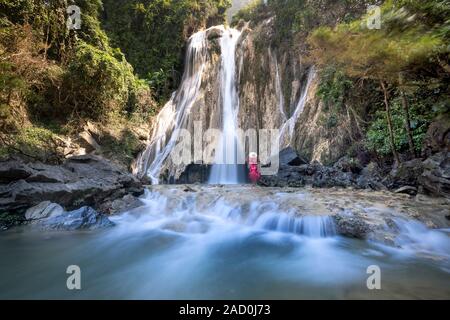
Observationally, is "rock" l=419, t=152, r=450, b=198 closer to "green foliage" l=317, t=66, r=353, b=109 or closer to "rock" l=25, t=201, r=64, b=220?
"green foliage" l=317, t=66, r=353, b=109

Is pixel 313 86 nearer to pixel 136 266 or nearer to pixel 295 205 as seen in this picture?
pixel 295 205

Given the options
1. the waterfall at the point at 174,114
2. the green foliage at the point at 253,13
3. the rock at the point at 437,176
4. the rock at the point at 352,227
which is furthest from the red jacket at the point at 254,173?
the green foliage at the point at 253,13

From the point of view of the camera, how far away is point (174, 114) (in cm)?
1692

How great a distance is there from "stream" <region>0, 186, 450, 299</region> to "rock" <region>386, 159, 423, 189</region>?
5.77 feet

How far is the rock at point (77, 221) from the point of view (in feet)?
20.1

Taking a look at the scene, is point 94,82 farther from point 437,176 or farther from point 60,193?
point 437,176

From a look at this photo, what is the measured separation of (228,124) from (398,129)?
25.9ft

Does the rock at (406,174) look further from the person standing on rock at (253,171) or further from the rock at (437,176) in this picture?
the person standing on rock at (253,171)

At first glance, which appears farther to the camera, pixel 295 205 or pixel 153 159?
pixel 153 159

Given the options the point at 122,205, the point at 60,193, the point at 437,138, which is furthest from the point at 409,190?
the point at 60,193
